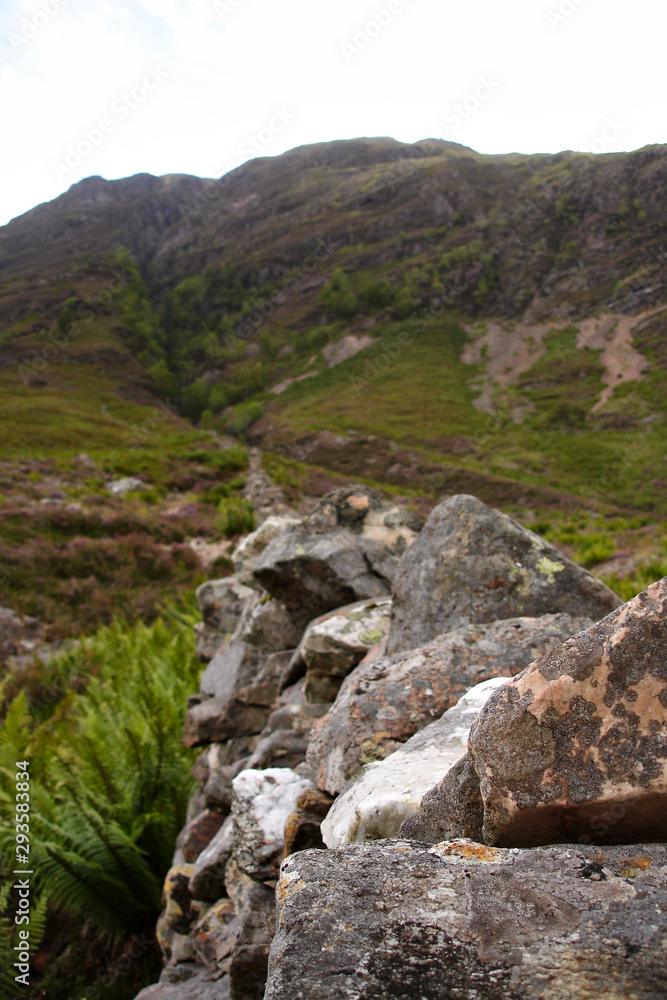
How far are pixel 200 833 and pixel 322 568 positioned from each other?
2.04m

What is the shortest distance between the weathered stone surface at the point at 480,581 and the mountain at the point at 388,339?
10.0 meters

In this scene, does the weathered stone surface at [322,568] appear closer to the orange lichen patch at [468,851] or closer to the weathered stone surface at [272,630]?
the weathered stone surface at [272,630]

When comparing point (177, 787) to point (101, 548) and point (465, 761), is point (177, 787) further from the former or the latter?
point (101, 548)

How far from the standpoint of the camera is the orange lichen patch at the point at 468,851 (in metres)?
1.25

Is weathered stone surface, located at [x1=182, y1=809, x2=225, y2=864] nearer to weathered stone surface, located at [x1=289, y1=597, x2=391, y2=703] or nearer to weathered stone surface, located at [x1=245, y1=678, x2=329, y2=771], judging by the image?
weathered stone surface, located at [x1=245, y1=678, x2=329, y2=771]

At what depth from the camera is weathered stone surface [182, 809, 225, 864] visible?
3566 mm

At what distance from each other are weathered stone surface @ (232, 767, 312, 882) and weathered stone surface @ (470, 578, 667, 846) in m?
1.41

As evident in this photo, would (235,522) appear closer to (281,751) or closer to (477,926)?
(281,751)

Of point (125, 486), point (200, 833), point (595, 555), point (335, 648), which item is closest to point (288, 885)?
point (335, 648)

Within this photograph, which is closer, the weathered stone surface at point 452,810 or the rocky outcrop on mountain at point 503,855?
the rocky outcrop on mountain at point 503,855

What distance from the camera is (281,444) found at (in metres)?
60.0

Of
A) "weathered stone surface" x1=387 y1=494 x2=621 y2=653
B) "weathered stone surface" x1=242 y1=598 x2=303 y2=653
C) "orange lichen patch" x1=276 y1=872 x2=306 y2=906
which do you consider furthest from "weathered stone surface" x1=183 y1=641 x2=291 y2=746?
"orange lichen patch" x1=276 y1=872 x2=306 y2=906

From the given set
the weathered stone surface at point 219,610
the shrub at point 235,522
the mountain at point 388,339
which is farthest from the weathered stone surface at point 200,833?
the shrub at point 235,522

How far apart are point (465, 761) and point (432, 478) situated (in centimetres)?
4480
